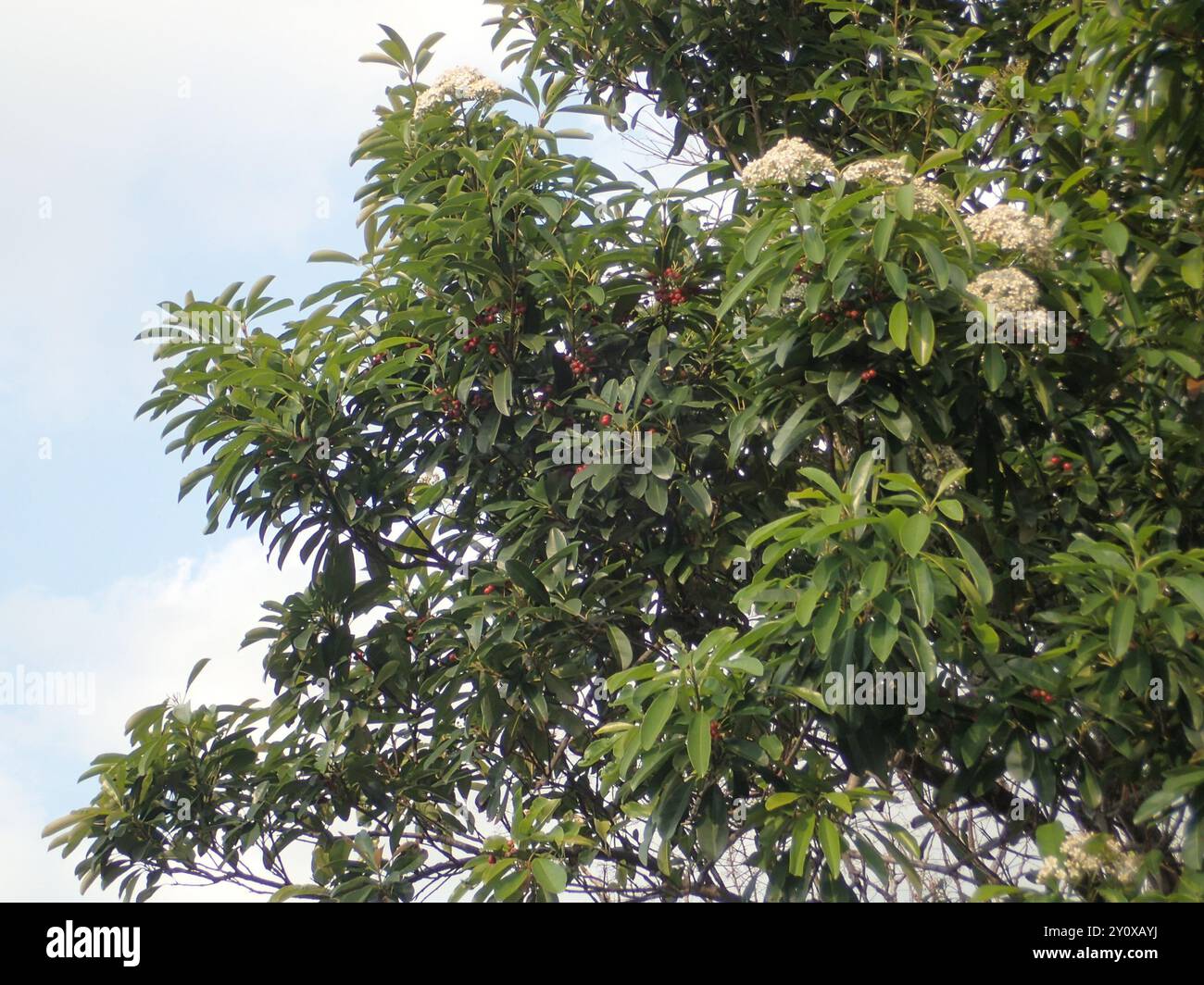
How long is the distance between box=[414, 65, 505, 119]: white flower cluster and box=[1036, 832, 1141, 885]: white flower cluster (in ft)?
9.20

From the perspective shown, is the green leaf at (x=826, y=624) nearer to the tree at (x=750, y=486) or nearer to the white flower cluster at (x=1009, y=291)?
the tree at (x=750, y=486)

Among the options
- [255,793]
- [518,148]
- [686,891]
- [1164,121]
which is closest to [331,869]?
[255,793]

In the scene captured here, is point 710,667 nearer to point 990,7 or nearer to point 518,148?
point 518,148

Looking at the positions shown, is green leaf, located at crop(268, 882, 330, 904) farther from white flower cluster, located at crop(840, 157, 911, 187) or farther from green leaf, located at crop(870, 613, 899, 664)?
white flower cluster, located at crop(840, 157, 911, 187)

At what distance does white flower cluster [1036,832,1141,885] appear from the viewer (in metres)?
2.56

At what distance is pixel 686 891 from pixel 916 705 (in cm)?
123

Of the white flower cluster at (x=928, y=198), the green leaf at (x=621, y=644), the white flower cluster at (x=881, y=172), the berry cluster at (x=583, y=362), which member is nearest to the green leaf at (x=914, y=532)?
the white flower cluster at (x=928, y=198)

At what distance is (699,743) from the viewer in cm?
270

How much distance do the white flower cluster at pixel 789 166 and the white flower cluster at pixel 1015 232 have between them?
0.45 m

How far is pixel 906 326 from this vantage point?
9.41 feet

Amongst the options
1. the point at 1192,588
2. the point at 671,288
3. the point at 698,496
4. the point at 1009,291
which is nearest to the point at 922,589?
the point at 1192,588

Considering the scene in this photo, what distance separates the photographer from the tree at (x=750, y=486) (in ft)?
9.13

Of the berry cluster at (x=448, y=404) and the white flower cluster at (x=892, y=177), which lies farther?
the berry cluster at (x=448, y=404)

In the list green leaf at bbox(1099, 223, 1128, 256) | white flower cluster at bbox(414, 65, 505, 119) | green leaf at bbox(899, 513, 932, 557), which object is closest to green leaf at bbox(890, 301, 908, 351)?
green leaf at bbox(899, 513, 932, 557)
